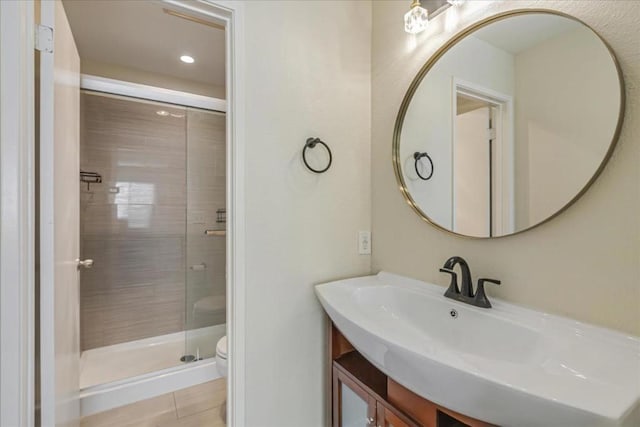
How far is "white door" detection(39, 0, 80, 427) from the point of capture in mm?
907

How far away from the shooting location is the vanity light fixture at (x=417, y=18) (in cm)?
115

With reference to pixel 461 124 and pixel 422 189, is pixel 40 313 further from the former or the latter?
pixel 461 124

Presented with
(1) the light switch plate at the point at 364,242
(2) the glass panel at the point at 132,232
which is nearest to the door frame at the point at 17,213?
(1) the light switch plate at the point at 364,242

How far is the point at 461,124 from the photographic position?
3.59ft

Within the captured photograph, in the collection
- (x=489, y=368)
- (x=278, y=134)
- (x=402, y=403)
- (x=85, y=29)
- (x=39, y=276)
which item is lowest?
(x=402, y=403)

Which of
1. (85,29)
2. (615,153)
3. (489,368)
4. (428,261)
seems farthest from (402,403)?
(85,29)

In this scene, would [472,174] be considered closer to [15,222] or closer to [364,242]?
[364,242]

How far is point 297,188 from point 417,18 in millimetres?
869

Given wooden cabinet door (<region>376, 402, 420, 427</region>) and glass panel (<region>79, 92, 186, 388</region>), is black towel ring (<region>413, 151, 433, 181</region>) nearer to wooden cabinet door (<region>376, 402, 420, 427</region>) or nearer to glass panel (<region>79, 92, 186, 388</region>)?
wooden cabinet door (<region>376, 402, 420, 427</region>)

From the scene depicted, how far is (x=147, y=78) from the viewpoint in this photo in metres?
2.52

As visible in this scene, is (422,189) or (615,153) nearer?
(615,153)

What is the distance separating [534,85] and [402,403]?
1068 mm

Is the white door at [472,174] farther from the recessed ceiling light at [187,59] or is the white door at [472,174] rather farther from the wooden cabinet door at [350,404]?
the recessed ceiling light at [187,59]

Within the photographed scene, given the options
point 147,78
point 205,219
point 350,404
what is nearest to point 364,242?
point 350,404
